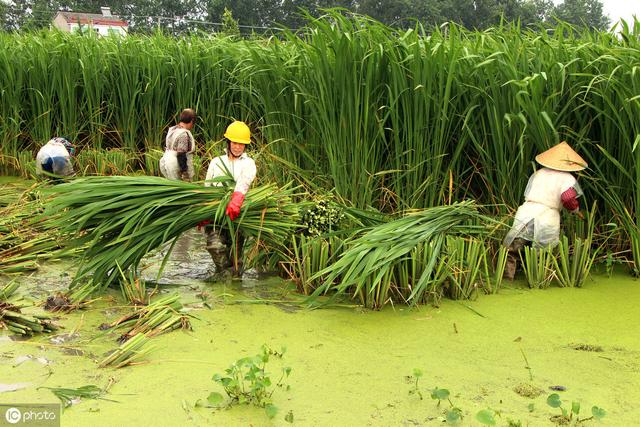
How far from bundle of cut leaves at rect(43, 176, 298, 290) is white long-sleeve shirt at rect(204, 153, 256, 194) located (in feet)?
0.24

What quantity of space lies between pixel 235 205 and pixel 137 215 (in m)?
0.57

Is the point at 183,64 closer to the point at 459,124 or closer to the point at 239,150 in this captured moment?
the point at 239,150

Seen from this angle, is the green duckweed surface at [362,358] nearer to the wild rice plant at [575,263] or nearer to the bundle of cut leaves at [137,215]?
the wild rice plant at [575,263]

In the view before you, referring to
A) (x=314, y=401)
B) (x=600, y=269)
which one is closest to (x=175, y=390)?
(x=314, y=401)

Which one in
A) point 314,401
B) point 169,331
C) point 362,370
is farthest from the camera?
point 169,331

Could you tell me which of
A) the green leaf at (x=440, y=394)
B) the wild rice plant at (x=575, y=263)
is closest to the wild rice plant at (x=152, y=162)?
the wild rice plant at (x=575, y=263)

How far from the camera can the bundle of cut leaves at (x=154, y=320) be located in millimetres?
3463

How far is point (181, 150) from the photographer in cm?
626

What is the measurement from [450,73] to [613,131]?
114 cm

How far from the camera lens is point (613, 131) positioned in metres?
4.40

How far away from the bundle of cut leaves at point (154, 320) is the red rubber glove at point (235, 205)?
0.65m

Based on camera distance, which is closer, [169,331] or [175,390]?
[175,390]

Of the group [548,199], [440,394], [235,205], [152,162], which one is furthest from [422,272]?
[152,162]

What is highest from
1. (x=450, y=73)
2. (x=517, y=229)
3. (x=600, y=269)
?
(x=450, y=73)
